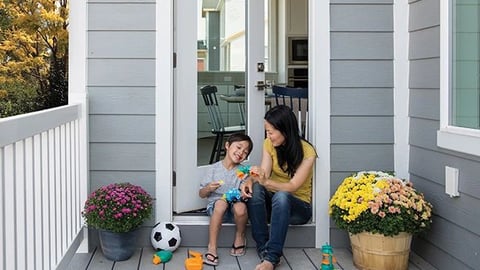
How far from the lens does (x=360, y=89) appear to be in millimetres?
3275

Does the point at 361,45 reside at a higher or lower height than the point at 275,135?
higher

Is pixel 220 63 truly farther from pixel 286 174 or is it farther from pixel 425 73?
pixel 425 73

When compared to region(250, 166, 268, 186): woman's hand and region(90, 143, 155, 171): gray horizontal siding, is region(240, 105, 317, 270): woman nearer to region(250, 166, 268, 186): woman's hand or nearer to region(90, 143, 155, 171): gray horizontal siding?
region(250, 166, 268, 186): woman's hand

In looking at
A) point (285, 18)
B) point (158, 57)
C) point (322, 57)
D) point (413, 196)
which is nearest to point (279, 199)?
point (413, 196)

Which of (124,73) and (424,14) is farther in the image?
(124,73)

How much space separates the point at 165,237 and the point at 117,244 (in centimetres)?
28

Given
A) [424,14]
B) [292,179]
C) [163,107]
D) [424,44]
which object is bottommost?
[292,179]

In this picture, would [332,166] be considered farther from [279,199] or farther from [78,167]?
[78,167]

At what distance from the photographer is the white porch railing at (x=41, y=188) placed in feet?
6.02

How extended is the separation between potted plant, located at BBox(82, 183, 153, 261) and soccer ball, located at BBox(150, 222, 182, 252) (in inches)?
4.6

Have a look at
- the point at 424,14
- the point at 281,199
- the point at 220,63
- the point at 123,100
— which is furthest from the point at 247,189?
the point at 424,14

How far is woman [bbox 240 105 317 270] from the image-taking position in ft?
9.80

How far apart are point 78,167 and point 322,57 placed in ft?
5.28

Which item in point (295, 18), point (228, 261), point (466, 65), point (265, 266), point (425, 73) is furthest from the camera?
point (295, 18)
